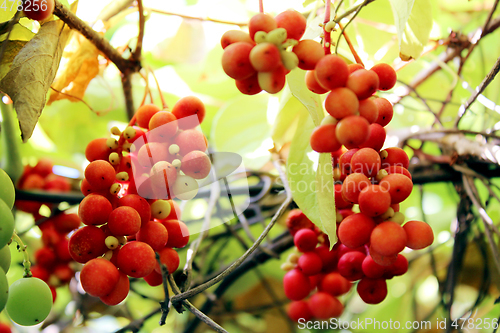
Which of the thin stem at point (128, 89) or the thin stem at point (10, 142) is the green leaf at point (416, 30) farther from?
the thin stem at point (10, 142)

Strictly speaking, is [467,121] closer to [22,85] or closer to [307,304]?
[307,304]

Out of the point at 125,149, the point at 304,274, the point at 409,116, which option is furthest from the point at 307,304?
the point at 409,116

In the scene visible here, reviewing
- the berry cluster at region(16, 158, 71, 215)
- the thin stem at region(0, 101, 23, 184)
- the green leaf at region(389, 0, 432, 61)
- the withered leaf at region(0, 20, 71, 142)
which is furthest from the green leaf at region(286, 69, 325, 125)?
the berry cluster at region(16, 158, 71, 215)

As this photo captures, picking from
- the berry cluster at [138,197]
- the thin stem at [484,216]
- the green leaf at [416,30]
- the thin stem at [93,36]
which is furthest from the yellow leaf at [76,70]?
the thin stem at [484,216]

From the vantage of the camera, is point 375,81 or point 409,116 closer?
point 375,81

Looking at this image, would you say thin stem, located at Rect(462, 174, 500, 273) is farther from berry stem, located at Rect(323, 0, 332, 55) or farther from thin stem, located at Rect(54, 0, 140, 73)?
thin stem, located at Rect(54, 0, 140, 73)
